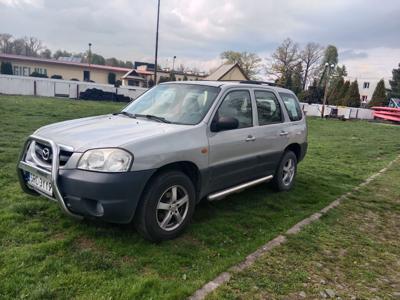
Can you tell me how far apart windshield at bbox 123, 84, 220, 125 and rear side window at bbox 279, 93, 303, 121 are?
1.93 meters

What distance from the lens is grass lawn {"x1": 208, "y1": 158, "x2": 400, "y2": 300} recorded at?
3.18 m

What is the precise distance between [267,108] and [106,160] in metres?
3.04

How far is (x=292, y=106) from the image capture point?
251 inches

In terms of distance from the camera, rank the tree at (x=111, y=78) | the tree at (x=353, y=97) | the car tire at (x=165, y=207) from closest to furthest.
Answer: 1. the car tire at (x=165, y=207)
2. the tree at (x=353, y=97)
3. the tree at (x=111, y=78)

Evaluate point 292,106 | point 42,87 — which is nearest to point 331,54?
point 42,87

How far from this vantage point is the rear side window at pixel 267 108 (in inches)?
209

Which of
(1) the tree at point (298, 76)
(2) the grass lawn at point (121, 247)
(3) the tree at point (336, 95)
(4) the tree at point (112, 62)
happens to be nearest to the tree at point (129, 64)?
(4) the tree at point (112, 62)

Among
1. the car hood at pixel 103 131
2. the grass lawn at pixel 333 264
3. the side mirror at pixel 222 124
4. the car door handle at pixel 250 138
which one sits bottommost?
the grass lawn at pixel 333 264

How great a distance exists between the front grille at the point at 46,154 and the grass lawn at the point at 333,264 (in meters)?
1.92

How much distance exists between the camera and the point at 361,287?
3.35 metres

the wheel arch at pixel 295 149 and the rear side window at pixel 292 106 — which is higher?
the rear side window at pixel 292 106

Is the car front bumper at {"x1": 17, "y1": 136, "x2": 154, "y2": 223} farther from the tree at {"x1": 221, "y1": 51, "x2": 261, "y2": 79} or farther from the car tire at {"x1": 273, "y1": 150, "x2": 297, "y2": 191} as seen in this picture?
the tree at {"x1": 221, "y1": 51, "x2": 261, "y2": 79}

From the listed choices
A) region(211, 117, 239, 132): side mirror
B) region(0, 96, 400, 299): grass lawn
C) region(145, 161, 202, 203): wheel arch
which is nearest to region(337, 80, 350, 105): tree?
region(0, 96, 400, 299): grass lawn

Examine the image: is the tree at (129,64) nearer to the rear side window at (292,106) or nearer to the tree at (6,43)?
the tree at (6,43)
